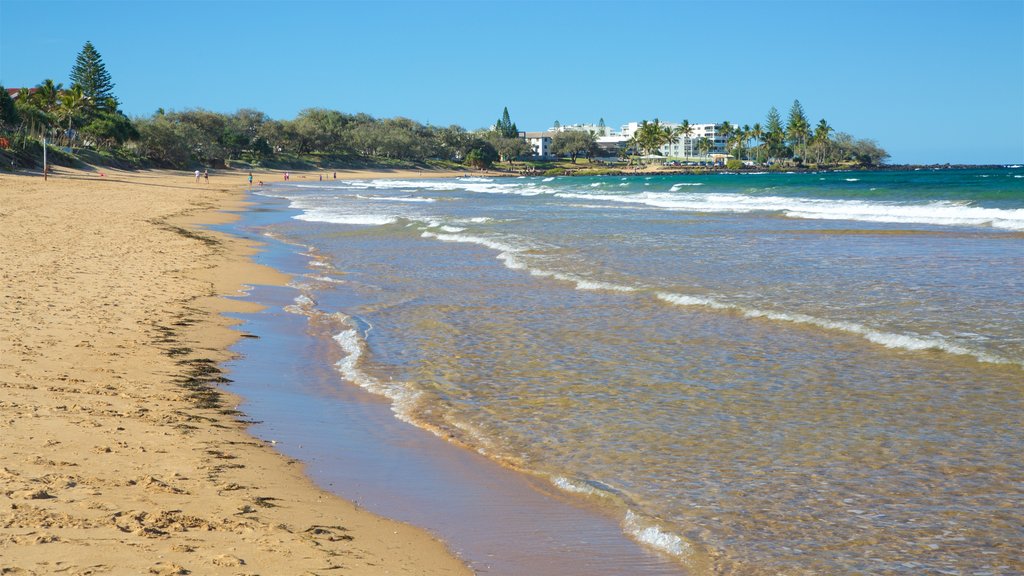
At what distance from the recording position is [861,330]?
10.2 meters

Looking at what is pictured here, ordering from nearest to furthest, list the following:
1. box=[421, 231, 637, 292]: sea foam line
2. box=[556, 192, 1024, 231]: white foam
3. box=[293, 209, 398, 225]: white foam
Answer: box=[421, 231, 637, 292]: sea foam line, box=[293, 209, 398, 225]: white foam, box=[556, 192, 1024, 231]: white foam

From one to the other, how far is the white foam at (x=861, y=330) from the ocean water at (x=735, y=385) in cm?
4

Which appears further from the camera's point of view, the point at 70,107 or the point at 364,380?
Answer: the point at 70,107

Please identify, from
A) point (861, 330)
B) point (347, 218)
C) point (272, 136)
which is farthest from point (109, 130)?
point (861, 330)

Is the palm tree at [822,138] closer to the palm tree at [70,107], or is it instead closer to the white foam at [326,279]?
the palm tree at [70,107]

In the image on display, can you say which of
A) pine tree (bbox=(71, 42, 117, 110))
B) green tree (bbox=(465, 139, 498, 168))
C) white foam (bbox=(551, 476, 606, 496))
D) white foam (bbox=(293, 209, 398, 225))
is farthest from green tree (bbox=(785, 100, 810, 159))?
white foam (bbox=(551, 476, 606, 496))

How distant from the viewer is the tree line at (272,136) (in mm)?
82375

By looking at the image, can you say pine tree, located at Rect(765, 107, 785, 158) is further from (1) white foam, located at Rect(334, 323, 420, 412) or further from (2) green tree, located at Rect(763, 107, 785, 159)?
(1) white foam, located at Rect(334, 323, 420, 412)

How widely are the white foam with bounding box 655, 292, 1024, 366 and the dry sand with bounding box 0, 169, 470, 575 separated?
243 inches

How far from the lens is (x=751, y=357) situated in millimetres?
9047

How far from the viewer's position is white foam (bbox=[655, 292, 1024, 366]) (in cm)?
894

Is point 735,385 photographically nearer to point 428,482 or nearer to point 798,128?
point 428,482

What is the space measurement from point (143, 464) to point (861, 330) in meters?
7.81

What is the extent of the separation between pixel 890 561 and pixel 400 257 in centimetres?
1564
